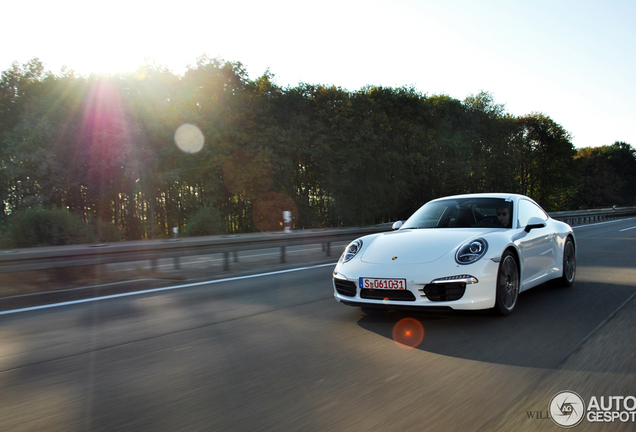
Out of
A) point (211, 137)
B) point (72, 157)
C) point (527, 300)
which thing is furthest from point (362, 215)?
point (527, 300)

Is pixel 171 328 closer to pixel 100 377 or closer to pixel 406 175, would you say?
pixel 100 377

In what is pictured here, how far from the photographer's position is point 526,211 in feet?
21.4

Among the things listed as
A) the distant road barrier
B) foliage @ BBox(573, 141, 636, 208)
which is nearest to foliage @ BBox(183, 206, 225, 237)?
the distant road barrier

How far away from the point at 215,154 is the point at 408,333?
28.9 meters

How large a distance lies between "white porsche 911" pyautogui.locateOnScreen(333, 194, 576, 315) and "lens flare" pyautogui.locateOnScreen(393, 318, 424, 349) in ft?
0.78

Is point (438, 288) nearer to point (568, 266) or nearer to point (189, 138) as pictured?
point (568, 266)

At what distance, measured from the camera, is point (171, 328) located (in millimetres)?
5289

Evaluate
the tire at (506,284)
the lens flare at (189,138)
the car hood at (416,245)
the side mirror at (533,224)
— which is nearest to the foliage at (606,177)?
the lens flare at (189,138)

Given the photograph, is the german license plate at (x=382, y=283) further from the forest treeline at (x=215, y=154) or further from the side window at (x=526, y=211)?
the forest treeline at (x=215, y=154)

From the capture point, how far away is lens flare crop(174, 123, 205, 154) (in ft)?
101

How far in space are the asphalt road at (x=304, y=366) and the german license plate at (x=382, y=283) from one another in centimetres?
44

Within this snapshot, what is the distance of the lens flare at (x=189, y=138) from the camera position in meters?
30.8

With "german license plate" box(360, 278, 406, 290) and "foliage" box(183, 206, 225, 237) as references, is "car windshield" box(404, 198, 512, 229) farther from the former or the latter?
"foliage" box(183, 206, 225, 237)

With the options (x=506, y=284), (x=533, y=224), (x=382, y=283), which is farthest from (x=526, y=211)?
(x=382, y=283)
